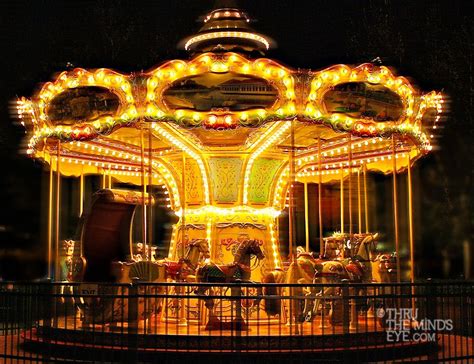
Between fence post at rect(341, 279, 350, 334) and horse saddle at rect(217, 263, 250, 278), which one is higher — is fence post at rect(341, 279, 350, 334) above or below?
below

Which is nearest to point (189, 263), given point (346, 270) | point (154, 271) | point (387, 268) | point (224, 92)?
point (154, 271)

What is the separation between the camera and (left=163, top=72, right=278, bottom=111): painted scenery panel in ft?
33.8

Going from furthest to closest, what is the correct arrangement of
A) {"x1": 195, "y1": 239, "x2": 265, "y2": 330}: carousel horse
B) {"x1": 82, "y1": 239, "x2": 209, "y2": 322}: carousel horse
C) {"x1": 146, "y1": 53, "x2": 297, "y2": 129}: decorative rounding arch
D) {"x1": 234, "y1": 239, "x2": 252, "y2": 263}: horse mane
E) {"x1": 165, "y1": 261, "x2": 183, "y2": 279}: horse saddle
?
1. {"x1": 165, "y1": 261, "x2": 183, "y2": 279}: horse saddle
2. {"x1": 234, "y1": 239, "x2": 252, "y2": 263}: horse mane
3. {"x1": 82, "y1": 239, "x2": 209, "y2": 322}: carousel horse
4. {"x1": 195, "y1": 239, "x2": 265, "y2": 330}: carousel horse
5. {"x1": 146, "y1": 53, "x2": 297, "y2": 129}: decorative rounding arch

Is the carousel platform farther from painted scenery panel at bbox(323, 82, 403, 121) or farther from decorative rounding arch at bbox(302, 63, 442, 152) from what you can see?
painted scenery panel at bbox(323, 82, 403, 121)

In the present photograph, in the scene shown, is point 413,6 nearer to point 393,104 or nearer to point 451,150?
point 451,150

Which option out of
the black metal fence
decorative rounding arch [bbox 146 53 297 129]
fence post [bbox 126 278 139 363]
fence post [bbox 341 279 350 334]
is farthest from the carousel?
fence post [bbox 341 279 350 334]

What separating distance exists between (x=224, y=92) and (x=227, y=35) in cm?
217

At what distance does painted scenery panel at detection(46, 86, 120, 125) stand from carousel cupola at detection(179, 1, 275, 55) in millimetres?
1814

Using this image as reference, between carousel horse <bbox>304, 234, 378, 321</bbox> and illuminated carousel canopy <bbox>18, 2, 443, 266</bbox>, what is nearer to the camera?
illuminated carousel canopy <bbox>18, 2, 443, 266</bbox>

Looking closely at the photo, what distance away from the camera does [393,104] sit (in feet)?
36.6

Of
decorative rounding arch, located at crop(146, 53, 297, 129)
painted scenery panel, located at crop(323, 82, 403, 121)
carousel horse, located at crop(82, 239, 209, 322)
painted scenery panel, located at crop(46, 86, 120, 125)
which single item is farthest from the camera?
carousel horse, located at crop(82, 239, 209, 322)

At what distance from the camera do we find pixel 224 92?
10375 millimetres

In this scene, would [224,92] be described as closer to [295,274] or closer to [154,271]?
[154,271]

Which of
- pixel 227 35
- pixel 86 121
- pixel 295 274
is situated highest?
pixel 227 35
